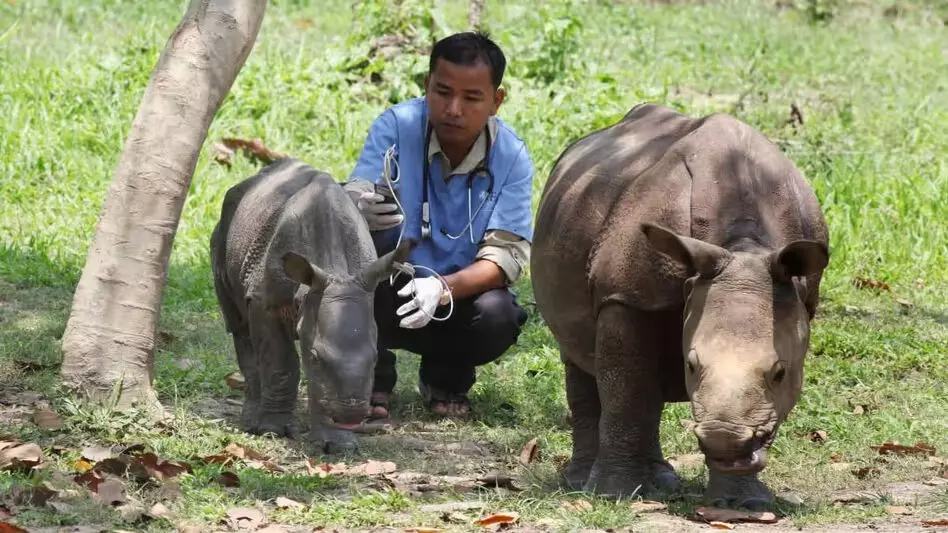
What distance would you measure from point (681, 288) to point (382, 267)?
4.58ft

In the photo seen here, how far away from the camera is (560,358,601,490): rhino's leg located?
20.3 feet

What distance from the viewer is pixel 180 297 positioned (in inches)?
358

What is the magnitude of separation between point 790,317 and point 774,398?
31 centimetres

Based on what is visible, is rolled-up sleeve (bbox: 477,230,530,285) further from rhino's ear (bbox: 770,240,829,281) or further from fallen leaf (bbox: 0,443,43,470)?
fallen leaf (bbox: 0,443,43,470)

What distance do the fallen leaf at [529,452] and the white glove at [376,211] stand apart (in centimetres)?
124

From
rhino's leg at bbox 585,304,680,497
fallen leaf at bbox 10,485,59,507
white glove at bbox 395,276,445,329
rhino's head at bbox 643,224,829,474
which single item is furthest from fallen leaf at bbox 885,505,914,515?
fallen leaf at bbox 10,485,59,507

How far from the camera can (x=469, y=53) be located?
6.88 m

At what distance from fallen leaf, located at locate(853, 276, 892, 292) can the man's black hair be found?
3817mm

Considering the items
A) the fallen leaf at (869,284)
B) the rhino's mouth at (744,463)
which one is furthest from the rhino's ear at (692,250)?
the fallen leaf at (869,284)

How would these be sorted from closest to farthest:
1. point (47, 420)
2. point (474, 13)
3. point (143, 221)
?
1. point (47, 420)
2. point (143, 221)
3. point (474, 13)

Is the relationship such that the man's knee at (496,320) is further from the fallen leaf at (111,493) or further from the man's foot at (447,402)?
the fallen leaf at (111,493)

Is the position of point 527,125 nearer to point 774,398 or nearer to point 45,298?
point 45,298

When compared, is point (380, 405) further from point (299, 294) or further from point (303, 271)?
point (303, 271)

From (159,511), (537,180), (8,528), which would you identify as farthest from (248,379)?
(537,180)
